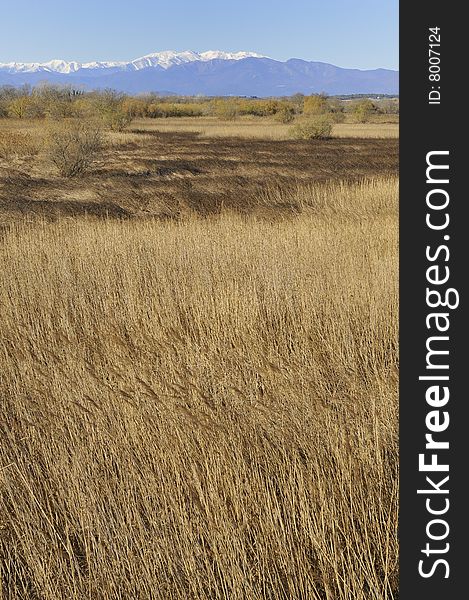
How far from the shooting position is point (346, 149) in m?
32.3

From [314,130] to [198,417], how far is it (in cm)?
3990

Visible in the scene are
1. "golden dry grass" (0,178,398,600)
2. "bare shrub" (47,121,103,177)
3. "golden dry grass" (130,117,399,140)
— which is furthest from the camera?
"golden dry grass" (130,117,399,140)

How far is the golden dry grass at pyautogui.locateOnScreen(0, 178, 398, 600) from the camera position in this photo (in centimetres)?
259

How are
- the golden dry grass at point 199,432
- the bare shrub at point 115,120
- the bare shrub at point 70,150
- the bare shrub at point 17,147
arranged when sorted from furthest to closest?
the bare shrub at point 115,120 → the bare shrub at point 17,147 → the bare shrub at point 70,150 → the golden dry grass at point 199,432

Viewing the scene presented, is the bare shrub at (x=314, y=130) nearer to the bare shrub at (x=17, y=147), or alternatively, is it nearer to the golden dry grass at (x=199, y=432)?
the bare shrub at (x=17, y=147)

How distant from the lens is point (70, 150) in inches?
767

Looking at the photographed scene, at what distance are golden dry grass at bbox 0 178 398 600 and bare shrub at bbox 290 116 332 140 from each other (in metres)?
35.6

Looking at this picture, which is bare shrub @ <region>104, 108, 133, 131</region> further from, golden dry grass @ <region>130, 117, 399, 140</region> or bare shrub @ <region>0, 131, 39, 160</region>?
bare shrub @ <region>0, 131, 39, 160</region>

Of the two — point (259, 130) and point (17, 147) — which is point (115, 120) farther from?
point (17, 147)

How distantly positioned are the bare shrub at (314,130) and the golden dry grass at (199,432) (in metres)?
35.6

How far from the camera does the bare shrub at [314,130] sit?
41.5 m

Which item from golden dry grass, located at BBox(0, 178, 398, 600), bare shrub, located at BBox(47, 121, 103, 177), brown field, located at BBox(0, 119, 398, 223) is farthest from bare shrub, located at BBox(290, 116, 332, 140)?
golden dry grass, located at BBox(0, 178, 398, 600)

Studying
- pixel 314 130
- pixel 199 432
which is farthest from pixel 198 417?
pixel 314 130

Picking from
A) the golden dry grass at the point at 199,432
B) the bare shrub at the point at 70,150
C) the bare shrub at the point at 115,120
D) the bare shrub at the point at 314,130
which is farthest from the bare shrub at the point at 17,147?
the bare shrub at the point at 115,120
